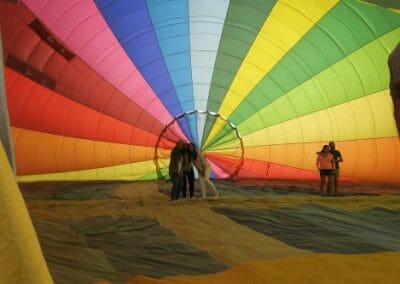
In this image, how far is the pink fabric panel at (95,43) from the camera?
7.31 metres

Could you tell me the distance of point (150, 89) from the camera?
30.5 ft

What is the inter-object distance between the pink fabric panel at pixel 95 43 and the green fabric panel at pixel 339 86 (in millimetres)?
2021

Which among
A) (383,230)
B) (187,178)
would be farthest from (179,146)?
(383,230)

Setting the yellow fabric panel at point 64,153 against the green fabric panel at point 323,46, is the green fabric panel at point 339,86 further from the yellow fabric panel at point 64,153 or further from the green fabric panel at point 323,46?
the yellow fabric panel at point 64,153

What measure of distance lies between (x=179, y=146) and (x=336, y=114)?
3.31 m

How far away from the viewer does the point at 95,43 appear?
26.6ft

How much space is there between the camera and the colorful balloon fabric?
7676mm

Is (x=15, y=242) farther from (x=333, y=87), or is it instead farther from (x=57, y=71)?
(x=333, y=87)

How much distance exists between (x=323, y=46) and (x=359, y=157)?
6.91 feet

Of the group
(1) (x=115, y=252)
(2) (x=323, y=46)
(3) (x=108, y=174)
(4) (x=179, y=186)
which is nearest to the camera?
(1) (x=115, y=252)

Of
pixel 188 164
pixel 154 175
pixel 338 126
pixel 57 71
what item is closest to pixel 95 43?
pixel 57 71

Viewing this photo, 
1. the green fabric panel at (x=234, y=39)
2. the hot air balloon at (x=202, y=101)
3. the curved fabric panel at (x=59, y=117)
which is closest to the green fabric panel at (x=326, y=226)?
the hot air balloon at (x=202, y=101)

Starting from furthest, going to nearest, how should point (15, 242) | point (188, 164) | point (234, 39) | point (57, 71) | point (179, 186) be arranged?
point (234, 39)
point (57, 71)
point (188, 164)
point (179, 186)
point (15, 242)

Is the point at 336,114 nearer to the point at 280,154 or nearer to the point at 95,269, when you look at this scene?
the point at 280,154
